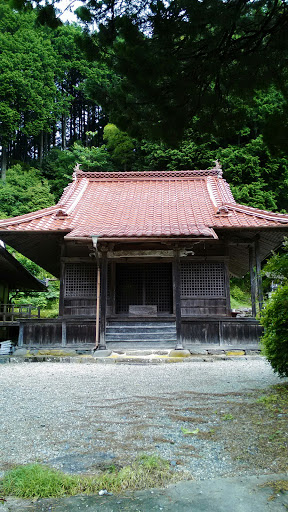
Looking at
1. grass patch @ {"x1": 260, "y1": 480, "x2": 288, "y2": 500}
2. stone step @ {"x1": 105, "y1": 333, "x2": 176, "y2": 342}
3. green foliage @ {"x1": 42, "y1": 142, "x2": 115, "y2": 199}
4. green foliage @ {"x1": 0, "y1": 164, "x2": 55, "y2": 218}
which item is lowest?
grass patch @ {"x1": 260, "y1": 480, "x2": 288, "y2": 500}

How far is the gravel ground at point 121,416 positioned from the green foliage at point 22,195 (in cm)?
1935

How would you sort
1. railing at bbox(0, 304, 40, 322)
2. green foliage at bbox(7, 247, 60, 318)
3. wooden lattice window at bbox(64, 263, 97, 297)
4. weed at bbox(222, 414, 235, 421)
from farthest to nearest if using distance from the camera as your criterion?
green foliage at bbox(7, 247, 60, 318), railing at bbox(0, 304, 40, 322), wooden lattice window at bbox(64, 263, 97, 297), weed at bbox(222, 414, 235, 421)

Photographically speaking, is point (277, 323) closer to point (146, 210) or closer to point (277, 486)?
point (277, 486)

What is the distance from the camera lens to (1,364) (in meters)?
8.65

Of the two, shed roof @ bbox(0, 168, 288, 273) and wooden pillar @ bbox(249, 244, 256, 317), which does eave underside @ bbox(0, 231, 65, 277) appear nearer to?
shed roof @ bbox(0, 168, 288, 273)

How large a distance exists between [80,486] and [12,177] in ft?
Answer: 88.8

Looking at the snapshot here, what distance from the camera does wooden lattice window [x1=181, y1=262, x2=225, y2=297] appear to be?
1039cm

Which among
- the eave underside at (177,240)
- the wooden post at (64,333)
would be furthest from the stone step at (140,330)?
the eave underside at (177,240)

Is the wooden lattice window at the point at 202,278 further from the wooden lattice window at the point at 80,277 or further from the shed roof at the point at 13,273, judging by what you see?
the shed roof at the point at 13,273

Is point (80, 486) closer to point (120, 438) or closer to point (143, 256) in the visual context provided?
point (120, 438)

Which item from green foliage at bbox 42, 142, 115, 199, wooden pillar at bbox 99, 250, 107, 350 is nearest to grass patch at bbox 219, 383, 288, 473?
wooden pillar at bbox 99, 250, 107, 350

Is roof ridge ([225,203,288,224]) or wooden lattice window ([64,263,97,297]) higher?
roof ridge ([225,203,288,224])

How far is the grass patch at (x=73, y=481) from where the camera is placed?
211 centimetres

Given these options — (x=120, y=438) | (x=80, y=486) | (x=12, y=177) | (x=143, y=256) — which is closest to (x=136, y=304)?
(x=143, y=256)
